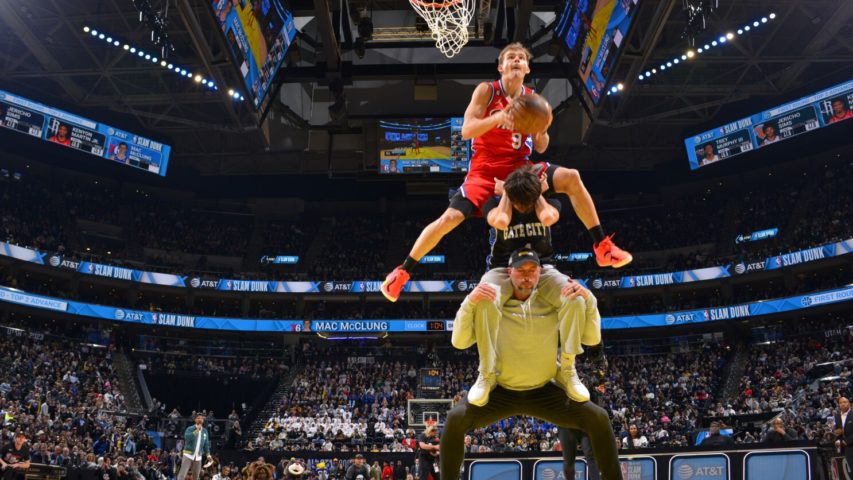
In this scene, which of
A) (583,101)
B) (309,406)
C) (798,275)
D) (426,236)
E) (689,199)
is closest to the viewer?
(426,236)

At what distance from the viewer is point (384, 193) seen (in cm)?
4419

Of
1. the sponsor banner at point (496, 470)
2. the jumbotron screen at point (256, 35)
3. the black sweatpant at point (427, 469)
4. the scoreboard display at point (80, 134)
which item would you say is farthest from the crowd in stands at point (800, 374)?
the scoreboard display at point (80, 134)

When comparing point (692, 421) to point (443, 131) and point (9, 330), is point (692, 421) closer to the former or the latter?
point (443, 131)

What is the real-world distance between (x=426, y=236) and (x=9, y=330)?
105 feet

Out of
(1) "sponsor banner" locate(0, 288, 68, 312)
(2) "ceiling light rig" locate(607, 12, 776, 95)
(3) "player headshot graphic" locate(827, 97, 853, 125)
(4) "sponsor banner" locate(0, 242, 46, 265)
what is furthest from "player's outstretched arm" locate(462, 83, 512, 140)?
(4) "sponsor banner" locate(0, 242, 46, 265)

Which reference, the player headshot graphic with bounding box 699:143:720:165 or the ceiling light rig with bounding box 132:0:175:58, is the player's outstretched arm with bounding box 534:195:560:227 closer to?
the ceiling light rig with bounding box 132:0:175:58

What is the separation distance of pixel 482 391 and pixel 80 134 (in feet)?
104

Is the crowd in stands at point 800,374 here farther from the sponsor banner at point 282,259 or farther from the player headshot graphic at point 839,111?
the sponsor banner at point 282,259

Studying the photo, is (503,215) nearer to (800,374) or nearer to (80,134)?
(800,374)

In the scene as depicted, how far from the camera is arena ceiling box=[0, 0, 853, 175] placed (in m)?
24.5

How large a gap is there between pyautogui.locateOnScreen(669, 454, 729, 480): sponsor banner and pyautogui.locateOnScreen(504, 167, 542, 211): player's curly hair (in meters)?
6.41

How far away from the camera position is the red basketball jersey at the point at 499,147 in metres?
6.58

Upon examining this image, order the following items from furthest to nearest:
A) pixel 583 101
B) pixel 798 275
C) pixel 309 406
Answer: pixel 798 275
pixel 309 406
pixel 583 101

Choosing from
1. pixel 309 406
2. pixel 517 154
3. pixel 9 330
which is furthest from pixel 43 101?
pixel 517 154
